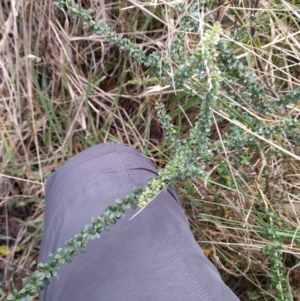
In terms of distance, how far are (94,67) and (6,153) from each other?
34 centimetres

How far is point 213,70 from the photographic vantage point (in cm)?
48

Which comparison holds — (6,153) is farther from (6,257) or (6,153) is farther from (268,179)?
(268,179)

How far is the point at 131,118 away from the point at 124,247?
0.48m

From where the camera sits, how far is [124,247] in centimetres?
67

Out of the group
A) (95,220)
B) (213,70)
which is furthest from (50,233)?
(213,70)

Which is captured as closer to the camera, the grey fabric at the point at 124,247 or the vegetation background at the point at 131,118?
the grey fabric at the point at 124,247

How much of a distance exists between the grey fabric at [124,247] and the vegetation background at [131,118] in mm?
138

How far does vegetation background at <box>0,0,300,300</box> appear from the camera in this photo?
83 cm

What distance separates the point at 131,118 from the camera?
3.55 feet

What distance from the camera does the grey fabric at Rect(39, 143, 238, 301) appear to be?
63cm

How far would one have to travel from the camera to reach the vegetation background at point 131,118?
826 millimetres

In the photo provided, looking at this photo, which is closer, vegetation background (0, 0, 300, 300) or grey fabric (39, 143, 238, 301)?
grey fabric (39, 143, 238, 301)

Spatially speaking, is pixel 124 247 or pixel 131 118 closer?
pixel 124 247

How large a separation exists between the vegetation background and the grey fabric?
138mm
